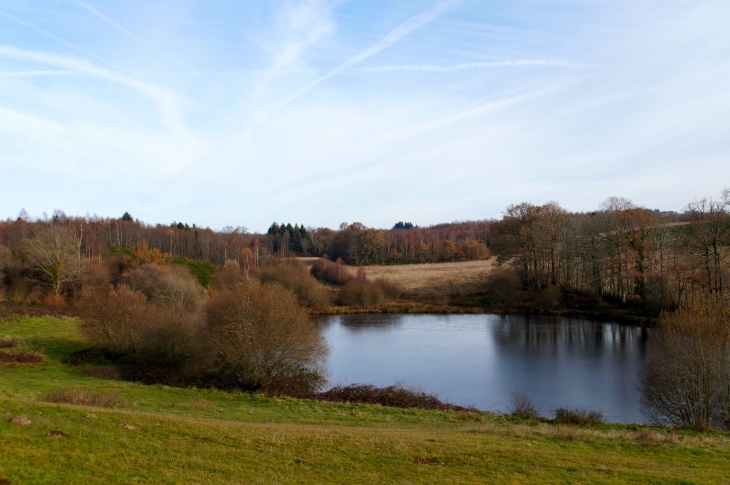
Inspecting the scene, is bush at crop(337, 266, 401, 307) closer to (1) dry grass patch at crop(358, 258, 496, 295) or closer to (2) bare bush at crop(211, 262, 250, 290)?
(1) dry grass patch at crop(358, 258, 496, 295)

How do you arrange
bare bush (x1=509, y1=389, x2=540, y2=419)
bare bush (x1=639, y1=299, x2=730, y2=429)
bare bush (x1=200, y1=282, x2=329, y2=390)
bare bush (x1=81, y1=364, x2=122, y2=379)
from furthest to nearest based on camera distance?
bare bush (x1=81, y1=364, x2=122, y2=379) → bare bush (x1=200, y1=282, x2=329, y2=390) → bare bush (x1=509, y1=389, x2=540, y2=419) → bare bush (x1=639, y1=299, x2=730, y2=429)

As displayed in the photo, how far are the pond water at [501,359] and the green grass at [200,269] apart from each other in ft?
76.5

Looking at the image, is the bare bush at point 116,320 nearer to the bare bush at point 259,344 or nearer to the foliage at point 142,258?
the bare bush at point 259,344

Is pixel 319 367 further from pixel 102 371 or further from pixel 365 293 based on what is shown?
pixel 365 293

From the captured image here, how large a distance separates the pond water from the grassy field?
6.02 metres

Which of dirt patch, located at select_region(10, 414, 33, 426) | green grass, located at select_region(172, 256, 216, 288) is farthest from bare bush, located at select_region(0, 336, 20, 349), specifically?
green grass, located at select_region(172, 256, 216, 288)

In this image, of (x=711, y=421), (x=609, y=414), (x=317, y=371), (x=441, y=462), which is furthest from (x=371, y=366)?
(x=441, y=462)

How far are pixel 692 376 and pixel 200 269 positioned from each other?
60.0m

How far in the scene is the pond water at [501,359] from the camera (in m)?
23.0

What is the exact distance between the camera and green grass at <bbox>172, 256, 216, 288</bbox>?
6369 cm

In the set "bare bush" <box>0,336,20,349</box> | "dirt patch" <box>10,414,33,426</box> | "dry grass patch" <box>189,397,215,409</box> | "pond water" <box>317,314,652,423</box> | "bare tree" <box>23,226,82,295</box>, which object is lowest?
"pond water" <box>317,314,652,423</box>

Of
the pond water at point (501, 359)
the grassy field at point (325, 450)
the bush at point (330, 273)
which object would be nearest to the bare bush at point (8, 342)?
the grassy field at point (325, 450)

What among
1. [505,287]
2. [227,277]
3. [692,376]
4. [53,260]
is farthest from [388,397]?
[53,260]

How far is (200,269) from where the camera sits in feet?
218
